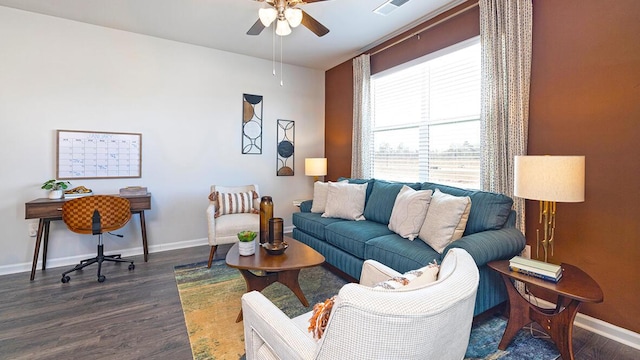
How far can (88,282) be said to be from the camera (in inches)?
115

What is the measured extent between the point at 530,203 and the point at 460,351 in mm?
1956

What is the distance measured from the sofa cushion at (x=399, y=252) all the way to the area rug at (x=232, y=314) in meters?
0.59

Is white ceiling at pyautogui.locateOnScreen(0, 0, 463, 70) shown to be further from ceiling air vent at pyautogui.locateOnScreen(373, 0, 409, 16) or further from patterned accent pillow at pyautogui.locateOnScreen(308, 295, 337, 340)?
patterned accent pillow at pyautogui.locateOnScreen(308, 295, 337, 340)

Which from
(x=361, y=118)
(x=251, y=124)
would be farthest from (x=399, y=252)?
(x=251, y=124)

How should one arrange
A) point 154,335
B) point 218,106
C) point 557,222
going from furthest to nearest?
point 218,106, point 557,222, point 154,335

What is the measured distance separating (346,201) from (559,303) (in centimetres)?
206

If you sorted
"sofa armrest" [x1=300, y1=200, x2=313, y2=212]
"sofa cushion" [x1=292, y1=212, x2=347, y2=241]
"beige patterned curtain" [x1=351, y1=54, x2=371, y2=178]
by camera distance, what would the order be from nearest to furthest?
"sofa cushion" [x1=292, y1=212, x2=347, y2=241], "sofa armrest" [x1=300, y1=200, x2=313, y2=212], "beige patterned curtain" [x1=351, y1=54, x2=371, y2=178]

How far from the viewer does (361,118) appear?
4223 millimetres

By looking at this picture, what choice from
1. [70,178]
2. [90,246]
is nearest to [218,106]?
[70,178]

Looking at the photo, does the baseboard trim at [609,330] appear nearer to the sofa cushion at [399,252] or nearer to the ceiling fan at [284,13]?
the sofa cushion at [399,252]

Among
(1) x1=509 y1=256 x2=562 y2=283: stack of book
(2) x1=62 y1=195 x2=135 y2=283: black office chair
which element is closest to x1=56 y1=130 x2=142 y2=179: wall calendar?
(2) x1=62 y1=195 x2=135 y2=283: black office chair

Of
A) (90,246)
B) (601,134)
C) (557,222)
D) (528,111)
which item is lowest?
(90,246)

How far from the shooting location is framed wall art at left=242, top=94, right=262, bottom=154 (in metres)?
4.46

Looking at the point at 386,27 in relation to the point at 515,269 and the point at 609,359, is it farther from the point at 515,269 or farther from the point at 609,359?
the point at 609,359
